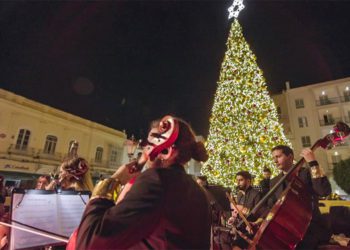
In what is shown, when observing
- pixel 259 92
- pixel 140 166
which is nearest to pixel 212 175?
pixel 259 92

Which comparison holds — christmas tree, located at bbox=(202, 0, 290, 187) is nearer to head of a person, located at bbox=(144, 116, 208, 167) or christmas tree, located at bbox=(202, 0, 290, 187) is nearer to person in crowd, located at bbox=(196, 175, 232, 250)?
person in crowd, located at bbox=(196, 175, 232, 250)

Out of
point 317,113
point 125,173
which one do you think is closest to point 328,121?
point 317,113

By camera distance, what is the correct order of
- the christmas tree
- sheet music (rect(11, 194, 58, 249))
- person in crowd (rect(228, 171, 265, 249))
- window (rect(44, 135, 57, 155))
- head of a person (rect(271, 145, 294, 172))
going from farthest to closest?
1. window (rect(44, 135, 57, 155))
2. the christmas tree
3. person in crowd (rect(228, 171, 265, 249))
4. head of a person (rect(271, 145, 294, 172))
5. sheet music (rect(11, 194, 58, 249))

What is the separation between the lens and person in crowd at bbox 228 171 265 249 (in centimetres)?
348

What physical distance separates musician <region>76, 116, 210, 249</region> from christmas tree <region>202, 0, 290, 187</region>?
9457mm

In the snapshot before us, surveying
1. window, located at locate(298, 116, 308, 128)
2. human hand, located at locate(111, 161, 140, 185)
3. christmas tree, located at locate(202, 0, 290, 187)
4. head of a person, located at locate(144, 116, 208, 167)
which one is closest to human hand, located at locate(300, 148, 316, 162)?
head of a person, located at locate(144, 116, 208, 167)

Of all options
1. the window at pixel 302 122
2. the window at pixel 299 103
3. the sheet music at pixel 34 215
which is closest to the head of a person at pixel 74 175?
the sheet music at pixel 34 215

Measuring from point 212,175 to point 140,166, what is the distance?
Answer: 31.6 feet

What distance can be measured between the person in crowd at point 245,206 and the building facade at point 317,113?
21.2 m

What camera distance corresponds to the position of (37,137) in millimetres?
18031

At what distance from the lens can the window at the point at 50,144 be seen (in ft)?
61.5

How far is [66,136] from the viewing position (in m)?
20.4

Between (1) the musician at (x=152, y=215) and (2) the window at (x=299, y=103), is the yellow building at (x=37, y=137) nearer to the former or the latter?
(1) the musician at (x=152, y=215)

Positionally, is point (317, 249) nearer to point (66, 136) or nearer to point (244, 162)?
point (244, 162)
